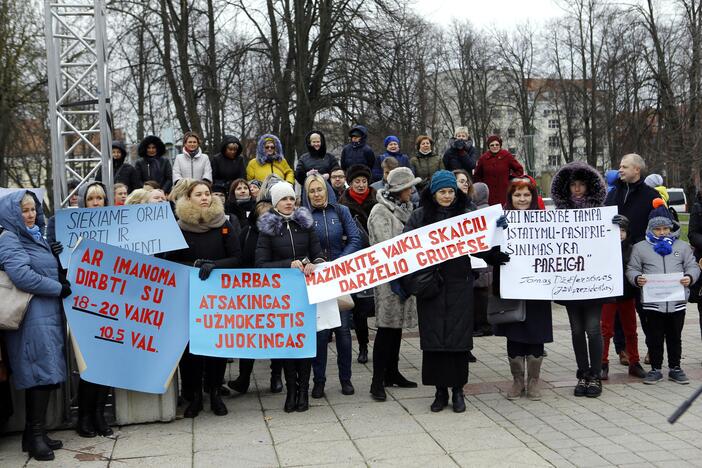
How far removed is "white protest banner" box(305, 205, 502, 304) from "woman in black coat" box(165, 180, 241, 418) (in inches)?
30.8

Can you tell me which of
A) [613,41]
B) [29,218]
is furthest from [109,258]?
[613,41]

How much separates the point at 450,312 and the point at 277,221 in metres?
1.66

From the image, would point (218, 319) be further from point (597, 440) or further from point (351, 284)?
point (597, 440)

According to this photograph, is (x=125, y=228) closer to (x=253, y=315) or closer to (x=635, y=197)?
(x=253, y=315)

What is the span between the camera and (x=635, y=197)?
7.64m

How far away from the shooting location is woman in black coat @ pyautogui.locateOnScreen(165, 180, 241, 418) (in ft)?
21.4

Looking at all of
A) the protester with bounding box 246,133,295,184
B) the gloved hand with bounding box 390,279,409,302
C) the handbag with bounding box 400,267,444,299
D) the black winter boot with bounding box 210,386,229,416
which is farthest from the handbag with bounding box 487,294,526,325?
the protester with bounding box 246,133,295,184

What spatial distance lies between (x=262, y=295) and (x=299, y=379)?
0.83 meters

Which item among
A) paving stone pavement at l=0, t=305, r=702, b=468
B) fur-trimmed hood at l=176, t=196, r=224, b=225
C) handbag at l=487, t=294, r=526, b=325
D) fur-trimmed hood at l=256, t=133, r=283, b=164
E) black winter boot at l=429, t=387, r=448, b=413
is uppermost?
fur-trimmed hood at l=256, t=133, r=283, b=164

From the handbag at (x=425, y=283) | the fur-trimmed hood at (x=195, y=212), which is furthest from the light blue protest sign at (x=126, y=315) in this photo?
the handbag at (x=425, y=283)

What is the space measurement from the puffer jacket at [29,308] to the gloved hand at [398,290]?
8.94ft

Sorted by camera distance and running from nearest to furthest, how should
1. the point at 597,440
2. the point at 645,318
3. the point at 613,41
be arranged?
the point at 597,440 → the point at 645,318 → the point at 613,41

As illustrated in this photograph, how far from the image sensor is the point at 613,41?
142 ft

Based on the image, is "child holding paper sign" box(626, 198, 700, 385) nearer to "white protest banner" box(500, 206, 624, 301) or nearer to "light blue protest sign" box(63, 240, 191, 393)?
"white protest banner" box(500, 206, 624, 301)
